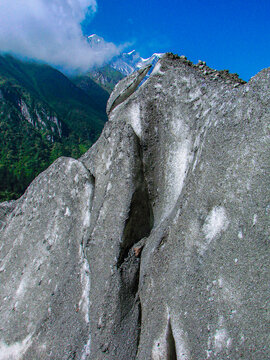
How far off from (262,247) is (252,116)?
185cm

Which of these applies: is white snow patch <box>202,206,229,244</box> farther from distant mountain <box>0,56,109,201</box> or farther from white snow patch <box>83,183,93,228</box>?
distant mountain <box>0,56,109,201</box>

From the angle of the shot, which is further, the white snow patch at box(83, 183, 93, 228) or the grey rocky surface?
the white snow patch at box(83, 183, 93, 228)

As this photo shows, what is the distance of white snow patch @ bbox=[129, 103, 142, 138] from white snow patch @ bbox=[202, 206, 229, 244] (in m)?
2.68

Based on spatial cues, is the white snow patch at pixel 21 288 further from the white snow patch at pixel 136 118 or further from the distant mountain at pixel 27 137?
the distant mountain at pixel 27 137

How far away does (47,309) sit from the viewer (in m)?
6.07

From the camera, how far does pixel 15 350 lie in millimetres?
6094

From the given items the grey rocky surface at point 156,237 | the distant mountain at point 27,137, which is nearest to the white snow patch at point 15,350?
the grey rocky surface at point 156,237

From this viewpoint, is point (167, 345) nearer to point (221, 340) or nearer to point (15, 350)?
point (221, 340)

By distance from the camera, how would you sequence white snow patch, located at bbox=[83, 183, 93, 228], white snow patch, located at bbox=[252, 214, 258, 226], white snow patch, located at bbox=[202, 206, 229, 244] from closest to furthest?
white snow patch, located at bbox=[252, 214, 258, 226], white snow patch, located at bbox=[202, 206, 229, 244], white snow patch, located at bbox=[83, 183, 93, 228]

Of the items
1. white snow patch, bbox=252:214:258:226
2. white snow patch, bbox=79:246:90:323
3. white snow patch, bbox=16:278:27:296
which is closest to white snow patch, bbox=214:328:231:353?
white snow patch, bbox=252:214:258:226

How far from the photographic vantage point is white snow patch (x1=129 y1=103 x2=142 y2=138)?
21.8 feet

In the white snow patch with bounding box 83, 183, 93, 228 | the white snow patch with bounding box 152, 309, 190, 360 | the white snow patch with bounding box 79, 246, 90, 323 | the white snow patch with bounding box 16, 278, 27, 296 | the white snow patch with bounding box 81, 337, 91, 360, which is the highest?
the white snow patch with bounding box 83, 183, 93, 228

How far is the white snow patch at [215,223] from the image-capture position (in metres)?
4.50

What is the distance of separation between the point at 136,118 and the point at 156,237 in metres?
2.70
